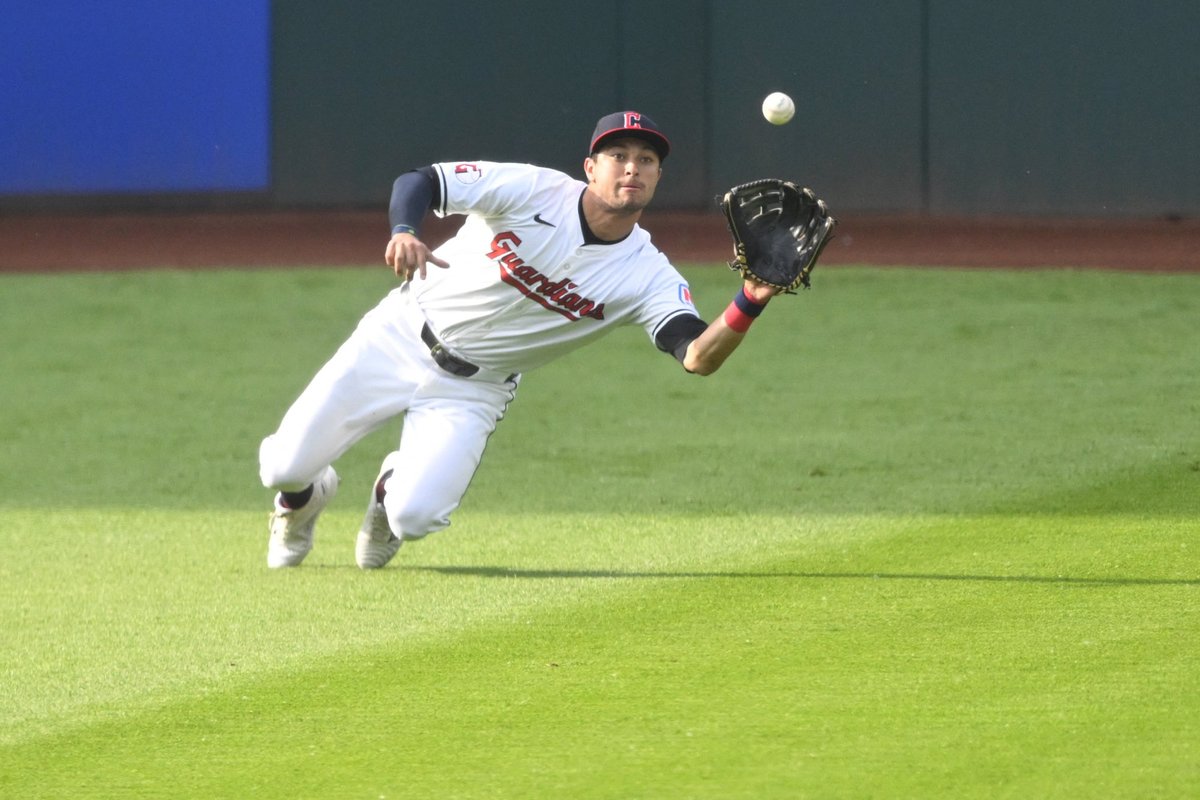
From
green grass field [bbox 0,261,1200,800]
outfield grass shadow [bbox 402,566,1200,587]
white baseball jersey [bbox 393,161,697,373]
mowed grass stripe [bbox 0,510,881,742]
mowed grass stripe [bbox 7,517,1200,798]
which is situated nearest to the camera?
mowed grass stripe [bbox 7,517,1200,798]

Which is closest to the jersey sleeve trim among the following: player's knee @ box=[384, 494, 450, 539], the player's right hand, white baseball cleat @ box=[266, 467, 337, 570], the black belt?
the black belt

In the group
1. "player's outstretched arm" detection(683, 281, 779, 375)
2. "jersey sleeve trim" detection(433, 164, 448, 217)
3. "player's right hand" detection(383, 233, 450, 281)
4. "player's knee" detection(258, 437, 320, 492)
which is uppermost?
"jersey sleeve trim" detection(433, 164, 448, 217)

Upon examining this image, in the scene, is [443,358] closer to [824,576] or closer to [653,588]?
[653,588]

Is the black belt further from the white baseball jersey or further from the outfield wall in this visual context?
the outfield wall

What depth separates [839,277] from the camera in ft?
44.9

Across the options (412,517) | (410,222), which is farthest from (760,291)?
(412,517)

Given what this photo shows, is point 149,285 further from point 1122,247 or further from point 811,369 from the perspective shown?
point 1122,247

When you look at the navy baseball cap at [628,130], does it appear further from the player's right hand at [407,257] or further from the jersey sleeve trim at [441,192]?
the player's right hand at [407,257]

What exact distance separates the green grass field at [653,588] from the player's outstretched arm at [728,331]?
727 millimetres

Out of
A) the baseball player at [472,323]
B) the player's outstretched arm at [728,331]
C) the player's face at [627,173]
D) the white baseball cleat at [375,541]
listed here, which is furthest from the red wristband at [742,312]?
the white baseball cleat at [375,541]

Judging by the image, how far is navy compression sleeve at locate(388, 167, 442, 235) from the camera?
5.45 meters

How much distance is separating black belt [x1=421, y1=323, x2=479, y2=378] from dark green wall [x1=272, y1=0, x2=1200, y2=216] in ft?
37.7

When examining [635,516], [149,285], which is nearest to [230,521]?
[635,516]

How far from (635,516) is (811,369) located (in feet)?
12.3
